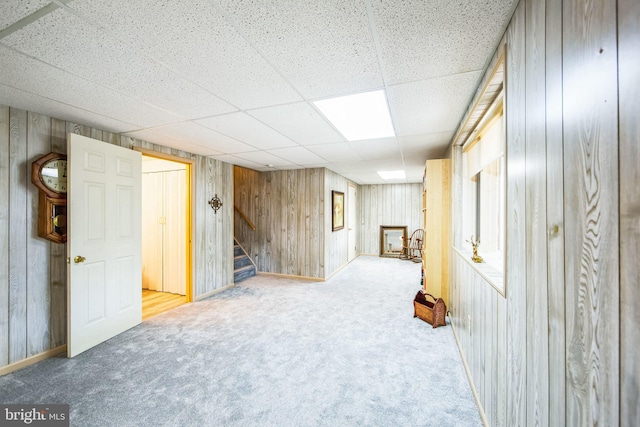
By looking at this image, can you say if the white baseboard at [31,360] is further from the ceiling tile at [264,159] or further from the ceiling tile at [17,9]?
the ceiling tile at [264,159]

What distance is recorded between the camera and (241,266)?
533cm

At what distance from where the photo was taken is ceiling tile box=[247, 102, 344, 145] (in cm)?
223

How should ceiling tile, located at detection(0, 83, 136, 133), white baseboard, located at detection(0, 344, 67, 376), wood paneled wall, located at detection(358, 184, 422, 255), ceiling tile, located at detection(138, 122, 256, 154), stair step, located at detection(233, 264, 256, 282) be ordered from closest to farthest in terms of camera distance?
ceiling tile, located at detection(0, 83, 136, 133), white baseboard, located at detection(0, 344, 67, 376), ceiling tile, located at detection(138, 122, 256, 154), stair step, located at detection(233, 264, 256, 282), wood paneled wall, located at detection(358, 184, 422, 255)

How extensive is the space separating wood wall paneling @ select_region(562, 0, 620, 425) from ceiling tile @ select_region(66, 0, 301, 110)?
1349 millimetres

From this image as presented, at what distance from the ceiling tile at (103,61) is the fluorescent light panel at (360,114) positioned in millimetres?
923

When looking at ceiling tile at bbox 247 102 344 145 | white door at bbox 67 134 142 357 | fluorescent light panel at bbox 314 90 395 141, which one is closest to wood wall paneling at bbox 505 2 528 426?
fluorescent light panel at bbox 314 90 395 141

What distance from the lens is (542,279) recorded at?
0.90 meters

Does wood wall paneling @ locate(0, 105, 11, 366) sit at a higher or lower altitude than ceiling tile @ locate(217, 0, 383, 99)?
lower

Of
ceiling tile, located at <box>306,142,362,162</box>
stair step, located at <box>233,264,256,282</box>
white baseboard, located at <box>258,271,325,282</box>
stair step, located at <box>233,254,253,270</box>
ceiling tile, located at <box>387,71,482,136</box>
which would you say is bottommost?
white baseboard, located at <box>258,271,325,282</box>

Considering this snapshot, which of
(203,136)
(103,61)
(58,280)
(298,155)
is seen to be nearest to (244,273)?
(298,155)

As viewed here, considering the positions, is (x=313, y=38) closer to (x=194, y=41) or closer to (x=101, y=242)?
(x=194, y=41)

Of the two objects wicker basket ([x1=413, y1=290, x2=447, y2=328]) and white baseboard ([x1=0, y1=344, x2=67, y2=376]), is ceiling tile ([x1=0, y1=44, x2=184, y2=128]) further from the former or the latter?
wicker basket ([x1=413, y1=290, x2=447, y2=328])

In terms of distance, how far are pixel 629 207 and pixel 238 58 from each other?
1.72 metres

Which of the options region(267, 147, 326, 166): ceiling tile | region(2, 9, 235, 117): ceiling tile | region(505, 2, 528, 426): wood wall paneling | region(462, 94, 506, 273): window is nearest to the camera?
region(505, 2, 528, 426): wood wall paneling
